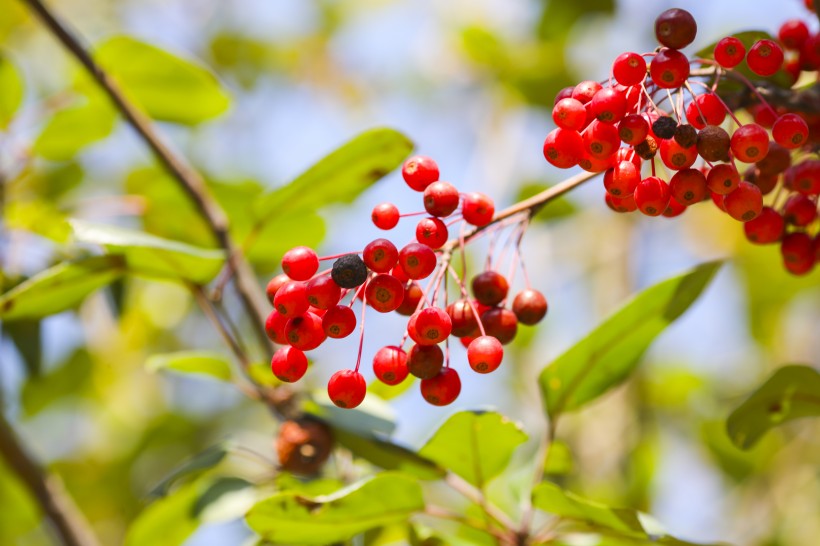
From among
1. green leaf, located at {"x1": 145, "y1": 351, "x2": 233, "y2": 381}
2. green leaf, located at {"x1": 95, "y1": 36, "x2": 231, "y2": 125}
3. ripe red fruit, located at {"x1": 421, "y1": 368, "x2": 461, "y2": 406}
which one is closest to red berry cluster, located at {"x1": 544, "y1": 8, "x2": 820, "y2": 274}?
ripe red fruit, located at {"x1": 421, "y1": 368, "x2": 461, "y2": 406}

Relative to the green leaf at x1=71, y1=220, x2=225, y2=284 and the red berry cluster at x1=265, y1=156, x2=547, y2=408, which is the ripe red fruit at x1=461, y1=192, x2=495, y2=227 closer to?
the red berry cluster at x1=265, y1=156, x2=547, y2=408

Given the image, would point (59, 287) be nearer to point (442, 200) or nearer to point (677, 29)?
point (442, 200)

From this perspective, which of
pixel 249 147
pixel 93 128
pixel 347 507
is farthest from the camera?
pixel 249 147

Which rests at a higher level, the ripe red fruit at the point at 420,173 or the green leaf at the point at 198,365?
the ripe red fruit at the point at 420,173

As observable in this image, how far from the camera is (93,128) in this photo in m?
2.38

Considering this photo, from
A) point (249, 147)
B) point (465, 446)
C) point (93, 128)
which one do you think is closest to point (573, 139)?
point (465, 446)

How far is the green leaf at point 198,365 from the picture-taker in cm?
172

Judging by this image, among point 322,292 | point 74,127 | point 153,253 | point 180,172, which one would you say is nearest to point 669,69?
point 322,292

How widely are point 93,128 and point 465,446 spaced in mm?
1444

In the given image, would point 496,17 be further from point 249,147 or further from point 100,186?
point 100,186

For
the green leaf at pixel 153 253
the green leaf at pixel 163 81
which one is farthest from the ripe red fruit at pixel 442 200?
the green leaf at pixel 163 81

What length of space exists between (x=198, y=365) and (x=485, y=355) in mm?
759

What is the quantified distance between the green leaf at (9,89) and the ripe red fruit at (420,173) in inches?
56.3

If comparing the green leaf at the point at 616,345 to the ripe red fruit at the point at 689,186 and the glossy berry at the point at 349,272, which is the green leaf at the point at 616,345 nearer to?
the ripe red fruit at the point at 689,186
